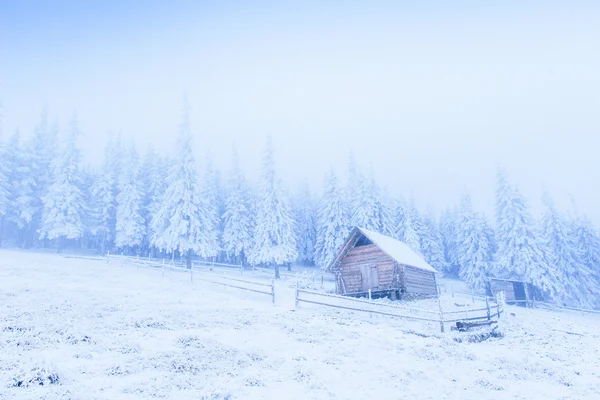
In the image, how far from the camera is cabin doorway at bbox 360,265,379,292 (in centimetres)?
3469

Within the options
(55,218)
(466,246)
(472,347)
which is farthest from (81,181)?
(466,246)

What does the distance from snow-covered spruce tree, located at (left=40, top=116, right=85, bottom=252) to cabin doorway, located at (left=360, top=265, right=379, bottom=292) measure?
1489 inches

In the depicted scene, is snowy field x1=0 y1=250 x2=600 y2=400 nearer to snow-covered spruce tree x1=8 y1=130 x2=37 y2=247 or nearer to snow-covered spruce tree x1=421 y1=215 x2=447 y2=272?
snow-covered spruce tree x1=8 y1=130 x2=37 y2=247

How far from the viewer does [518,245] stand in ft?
154

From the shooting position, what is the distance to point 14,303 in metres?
16.0

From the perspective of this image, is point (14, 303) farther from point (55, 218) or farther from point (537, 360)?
point (55, 218)

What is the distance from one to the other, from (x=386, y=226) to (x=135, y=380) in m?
48.6

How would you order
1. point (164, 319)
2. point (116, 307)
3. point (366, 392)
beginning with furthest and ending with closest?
1. point (116, 307)
2. point (164, 319)
3. point (366, 392)

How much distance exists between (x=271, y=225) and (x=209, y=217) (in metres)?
9.29

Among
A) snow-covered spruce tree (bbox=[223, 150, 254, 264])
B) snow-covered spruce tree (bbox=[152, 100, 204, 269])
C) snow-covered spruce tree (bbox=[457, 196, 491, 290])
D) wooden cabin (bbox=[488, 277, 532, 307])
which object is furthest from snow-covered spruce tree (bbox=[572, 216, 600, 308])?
snow-covered spruce tree (bbox=[152, 100, 204, 269])

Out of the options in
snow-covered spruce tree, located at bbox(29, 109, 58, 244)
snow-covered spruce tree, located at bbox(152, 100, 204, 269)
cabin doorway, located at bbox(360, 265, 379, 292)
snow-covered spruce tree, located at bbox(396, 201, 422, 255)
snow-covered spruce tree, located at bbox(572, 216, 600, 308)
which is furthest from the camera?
snow-covered spruce tree, located at bbox(396, 201, 422, 255)

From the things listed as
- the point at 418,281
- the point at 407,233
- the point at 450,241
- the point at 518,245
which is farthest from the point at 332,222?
the point at 450,241

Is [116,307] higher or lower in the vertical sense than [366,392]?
higher

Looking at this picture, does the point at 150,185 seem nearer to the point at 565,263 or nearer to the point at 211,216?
the point at 211,216
